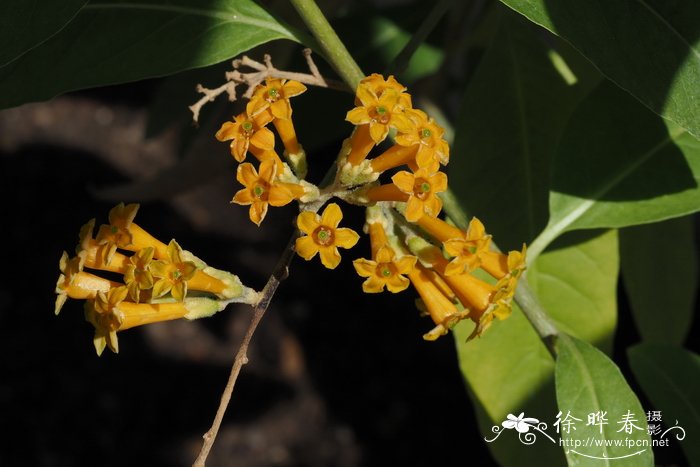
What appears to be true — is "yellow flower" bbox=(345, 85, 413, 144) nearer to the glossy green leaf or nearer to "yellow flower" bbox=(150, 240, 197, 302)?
"yellow flower" bbox=(150, 240, 197, 302)

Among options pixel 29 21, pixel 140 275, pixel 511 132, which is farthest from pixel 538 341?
pixel 29 21

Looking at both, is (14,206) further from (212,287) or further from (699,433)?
(699,433)

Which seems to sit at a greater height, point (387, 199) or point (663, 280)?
point (387, 199)

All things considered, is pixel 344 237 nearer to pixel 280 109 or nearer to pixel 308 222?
pixel 308 222

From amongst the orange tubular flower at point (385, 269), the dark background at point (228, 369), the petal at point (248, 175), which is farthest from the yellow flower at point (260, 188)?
the dark background at point (228, 369)

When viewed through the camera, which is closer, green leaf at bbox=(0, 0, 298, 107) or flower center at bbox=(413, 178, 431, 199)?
flower center at bbox=(413, 178, 431, 199)

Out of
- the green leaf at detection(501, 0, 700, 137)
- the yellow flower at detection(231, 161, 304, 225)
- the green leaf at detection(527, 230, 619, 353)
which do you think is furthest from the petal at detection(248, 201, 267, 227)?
the green leaf at detection(527, 230, 619, 353)

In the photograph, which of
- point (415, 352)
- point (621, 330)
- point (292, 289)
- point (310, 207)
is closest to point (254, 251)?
point (292, 289)
